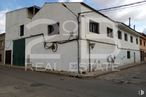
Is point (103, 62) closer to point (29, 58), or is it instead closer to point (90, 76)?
point (90, 76)

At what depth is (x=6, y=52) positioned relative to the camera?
1158 inches

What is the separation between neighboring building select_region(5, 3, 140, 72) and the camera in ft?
64.7

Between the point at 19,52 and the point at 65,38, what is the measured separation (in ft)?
28.0

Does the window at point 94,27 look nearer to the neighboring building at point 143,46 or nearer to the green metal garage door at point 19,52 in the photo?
the green metal garage door at point 19,52

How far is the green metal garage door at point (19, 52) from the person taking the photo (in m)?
25.7

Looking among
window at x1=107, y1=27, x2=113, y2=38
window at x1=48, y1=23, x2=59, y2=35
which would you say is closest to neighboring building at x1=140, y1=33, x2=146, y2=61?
window at x1=107, y1=27, x2=113, y2=38

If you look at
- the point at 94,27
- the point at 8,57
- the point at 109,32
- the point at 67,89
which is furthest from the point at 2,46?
the point at 67,89

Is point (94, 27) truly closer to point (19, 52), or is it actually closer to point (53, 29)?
point (53, 29)

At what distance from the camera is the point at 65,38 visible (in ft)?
66.9

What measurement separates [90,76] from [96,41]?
5325mm

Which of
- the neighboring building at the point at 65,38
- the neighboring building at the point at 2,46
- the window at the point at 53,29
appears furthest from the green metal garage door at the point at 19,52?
the window at the point at 53,29

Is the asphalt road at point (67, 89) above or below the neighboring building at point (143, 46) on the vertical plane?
below

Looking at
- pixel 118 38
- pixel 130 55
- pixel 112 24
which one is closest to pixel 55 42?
pixel 112 24

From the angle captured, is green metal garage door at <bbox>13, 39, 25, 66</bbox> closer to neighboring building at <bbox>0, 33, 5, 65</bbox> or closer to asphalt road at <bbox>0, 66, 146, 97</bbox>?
neighboring building at <bbox>0, 33, 5, 65</bbox>
